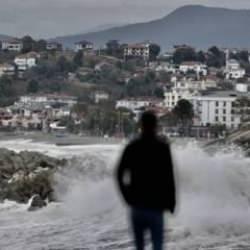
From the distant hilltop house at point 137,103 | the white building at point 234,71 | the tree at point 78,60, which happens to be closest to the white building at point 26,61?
the tree at point 78,60

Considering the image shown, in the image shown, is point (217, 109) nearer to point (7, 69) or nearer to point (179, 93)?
point (179, 93)

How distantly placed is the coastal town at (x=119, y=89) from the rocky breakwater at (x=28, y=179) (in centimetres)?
2415

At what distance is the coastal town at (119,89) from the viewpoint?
67.9 meters

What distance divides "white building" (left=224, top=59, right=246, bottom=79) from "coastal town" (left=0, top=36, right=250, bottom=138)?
121mm

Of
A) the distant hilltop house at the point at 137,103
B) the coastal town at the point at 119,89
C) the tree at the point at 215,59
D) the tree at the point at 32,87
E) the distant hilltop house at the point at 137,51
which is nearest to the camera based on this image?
the coastal town at the point at 119,89

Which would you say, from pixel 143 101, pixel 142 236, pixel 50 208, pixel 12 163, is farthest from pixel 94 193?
pixel 143 101

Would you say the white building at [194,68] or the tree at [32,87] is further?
the white building at [194,68]

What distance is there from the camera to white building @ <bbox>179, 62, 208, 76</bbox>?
107 m

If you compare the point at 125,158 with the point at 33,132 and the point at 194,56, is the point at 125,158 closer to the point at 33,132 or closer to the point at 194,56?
the point at 33,132

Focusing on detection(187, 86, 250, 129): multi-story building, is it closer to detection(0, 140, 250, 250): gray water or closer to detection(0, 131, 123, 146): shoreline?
detection(0, 131, 123, 146): shoreline

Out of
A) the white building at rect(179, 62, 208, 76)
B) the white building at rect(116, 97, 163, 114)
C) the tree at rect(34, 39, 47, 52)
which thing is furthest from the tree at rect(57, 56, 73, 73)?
the white building at rect(116, 97, 163, 114)

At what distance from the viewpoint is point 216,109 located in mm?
71562

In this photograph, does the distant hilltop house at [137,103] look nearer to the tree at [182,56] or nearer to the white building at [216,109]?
the white building at [216,109]

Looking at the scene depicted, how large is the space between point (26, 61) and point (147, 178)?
321ft
